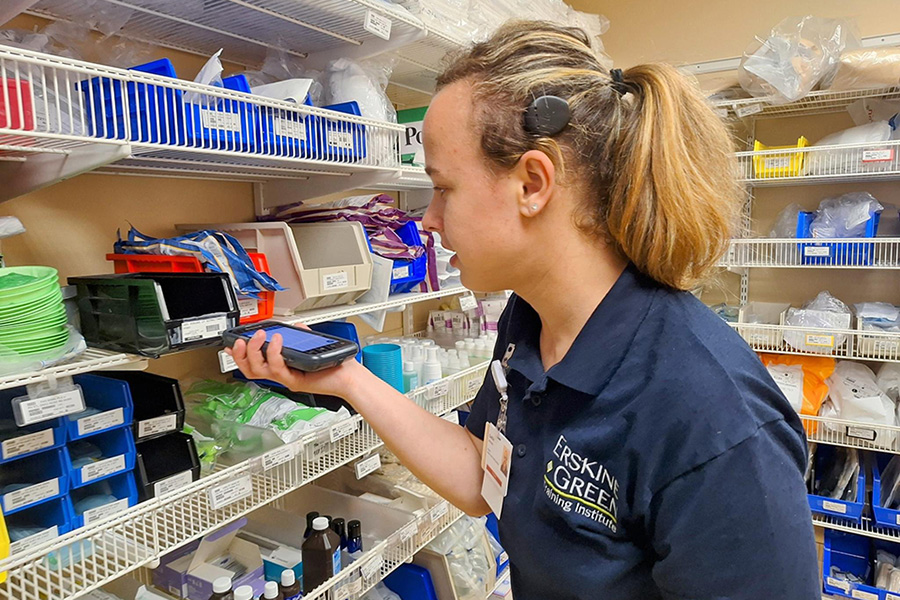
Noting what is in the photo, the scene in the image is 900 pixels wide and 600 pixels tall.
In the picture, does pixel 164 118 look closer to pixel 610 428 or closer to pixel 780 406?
pixel 610 428

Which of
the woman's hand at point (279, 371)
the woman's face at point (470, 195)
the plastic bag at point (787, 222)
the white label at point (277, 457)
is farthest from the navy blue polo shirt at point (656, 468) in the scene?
the plastic bag at point (787, 222)

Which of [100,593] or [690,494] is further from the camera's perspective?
[100,593]

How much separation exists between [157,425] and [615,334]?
783 millimetres

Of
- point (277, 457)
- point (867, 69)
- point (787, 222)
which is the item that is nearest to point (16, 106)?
point (277, 457)

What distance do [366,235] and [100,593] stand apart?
3.04 feet

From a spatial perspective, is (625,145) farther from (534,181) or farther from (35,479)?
(35,479)

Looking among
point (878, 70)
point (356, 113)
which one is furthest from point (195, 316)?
point (878, 70)

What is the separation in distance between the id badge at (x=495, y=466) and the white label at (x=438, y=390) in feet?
1.65

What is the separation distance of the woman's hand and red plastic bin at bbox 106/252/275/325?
16 centimetres

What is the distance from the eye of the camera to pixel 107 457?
3.12 feet

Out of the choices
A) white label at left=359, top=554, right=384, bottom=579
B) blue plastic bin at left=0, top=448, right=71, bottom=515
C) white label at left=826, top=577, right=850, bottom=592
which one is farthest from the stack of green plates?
white label at left=826, top=577, right=850, bottom=592

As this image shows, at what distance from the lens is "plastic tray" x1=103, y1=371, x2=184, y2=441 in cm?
101

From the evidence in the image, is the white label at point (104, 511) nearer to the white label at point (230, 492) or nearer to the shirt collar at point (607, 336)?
the white label at point (230, 492)

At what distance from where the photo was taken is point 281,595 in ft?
3.89
